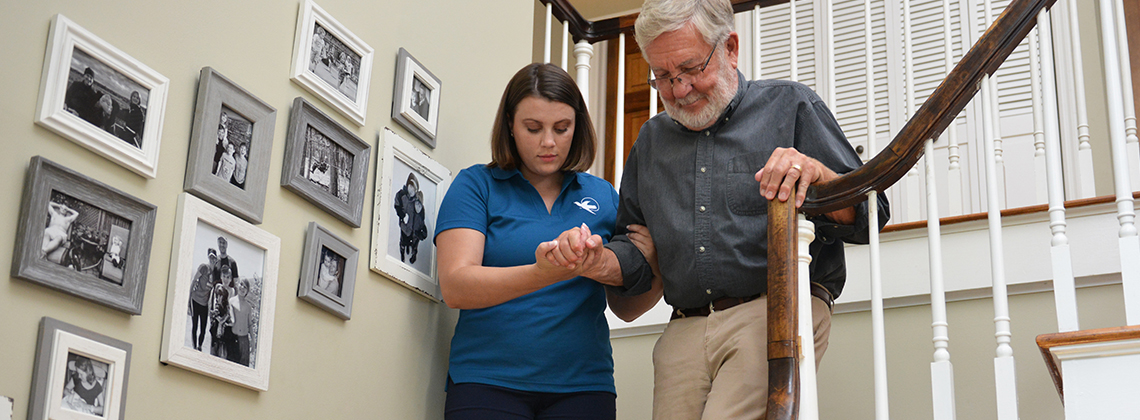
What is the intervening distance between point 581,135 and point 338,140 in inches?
22.2

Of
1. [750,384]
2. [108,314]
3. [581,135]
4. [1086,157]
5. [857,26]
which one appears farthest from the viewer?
[857,26]

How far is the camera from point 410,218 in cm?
236

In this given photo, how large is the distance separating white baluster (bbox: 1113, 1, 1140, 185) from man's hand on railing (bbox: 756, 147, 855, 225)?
0.84 m

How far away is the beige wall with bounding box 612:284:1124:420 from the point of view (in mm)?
2697

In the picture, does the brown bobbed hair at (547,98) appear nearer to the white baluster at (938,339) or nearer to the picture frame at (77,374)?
the white baluster at (938,339)

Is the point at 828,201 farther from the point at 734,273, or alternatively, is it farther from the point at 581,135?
the point at 581,135

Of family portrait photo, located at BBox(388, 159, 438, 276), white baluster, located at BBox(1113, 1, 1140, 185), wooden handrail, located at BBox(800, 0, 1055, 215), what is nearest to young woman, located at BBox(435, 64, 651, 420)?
family portrait photo, located at BBox(388, 159, 438, 276)

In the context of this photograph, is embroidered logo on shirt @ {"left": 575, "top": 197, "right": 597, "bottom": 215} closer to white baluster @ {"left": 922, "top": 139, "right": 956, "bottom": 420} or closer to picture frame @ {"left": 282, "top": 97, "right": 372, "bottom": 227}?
picture frame @ {"left": 282, "top": 97, "right": 372, "bottom": 227}

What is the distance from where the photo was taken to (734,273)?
6.18 feet

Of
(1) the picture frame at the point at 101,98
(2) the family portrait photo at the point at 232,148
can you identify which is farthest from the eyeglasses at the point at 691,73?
(1) the picture frame at the point at 101,98

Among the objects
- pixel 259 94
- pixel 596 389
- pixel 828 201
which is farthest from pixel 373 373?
pixel 828 201

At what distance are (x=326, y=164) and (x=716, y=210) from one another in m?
0.81

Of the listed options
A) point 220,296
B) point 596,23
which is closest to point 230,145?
point 220,296

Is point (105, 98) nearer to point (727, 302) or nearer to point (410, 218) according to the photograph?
point (410, 218)
